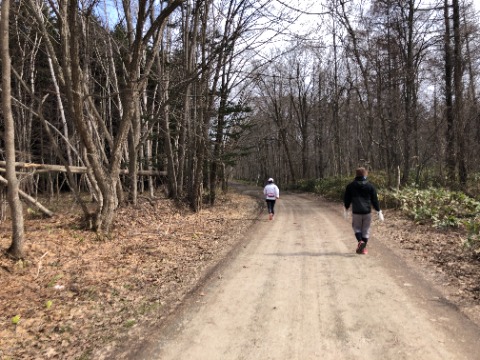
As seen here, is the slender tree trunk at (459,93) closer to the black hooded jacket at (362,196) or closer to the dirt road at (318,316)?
the black hooded jacket at (362,196)

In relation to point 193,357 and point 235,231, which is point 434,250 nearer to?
point 235,231

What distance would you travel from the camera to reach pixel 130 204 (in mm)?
13570

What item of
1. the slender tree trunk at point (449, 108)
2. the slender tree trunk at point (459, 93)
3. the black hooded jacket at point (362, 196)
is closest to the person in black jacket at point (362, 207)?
the black hooded jacket at point (362, 196)

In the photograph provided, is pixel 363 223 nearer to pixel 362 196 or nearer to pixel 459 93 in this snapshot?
pixel 362 196

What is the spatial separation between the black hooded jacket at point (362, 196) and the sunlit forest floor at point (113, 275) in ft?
4.15

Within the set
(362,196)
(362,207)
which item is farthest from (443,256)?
(362,196)

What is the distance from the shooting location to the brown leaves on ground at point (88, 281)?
14.6ft

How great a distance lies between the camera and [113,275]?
669 cm

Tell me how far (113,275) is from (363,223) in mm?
5170

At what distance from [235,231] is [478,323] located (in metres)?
7.54

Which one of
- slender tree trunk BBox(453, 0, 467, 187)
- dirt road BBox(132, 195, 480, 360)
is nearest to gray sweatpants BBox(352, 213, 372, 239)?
dirt road BBox(132, 195, 480, 360)

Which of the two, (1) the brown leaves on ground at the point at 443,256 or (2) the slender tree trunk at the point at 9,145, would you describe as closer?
(1) the brown leaves on ground at the point at 443,256

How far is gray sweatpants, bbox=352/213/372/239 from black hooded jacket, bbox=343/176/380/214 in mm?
103

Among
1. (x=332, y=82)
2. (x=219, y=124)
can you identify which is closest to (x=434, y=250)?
(x=219, y=124)
